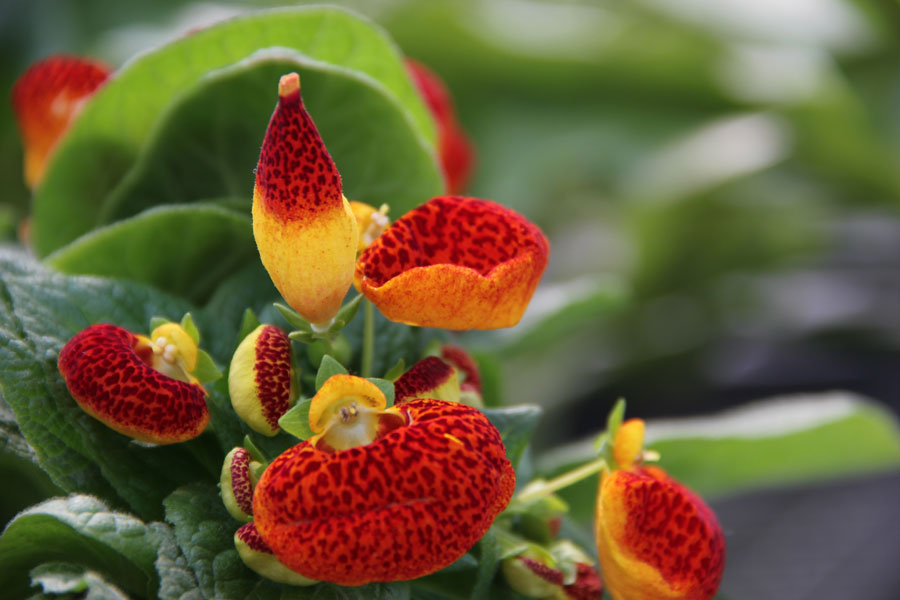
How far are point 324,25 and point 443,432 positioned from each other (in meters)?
0.30

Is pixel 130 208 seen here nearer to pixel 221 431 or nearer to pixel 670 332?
pixel 221 431

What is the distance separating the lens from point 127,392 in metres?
0.38

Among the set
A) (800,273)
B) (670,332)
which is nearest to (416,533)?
(670,332)

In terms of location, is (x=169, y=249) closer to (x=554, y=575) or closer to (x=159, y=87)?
(x=159, y=87)

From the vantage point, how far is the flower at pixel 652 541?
1.34 feet

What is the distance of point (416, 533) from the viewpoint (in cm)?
32

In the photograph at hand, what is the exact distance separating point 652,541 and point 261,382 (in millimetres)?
191

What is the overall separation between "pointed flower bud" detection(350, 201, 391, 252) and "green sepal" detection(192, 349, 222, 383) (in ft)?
0.28

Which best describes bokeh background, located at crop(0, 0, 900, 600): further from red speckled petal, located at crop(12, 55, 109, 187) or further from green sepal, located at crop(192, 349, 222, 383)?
green sepal, located at crop(192, 349, 222, 383)

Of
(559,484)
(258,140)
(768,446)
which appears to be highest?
(258,140)

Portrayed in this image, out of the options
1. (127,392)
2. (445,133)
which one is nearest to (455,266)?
(127,392)

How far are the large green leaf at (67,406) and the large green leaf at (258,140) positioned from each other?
0.36ft

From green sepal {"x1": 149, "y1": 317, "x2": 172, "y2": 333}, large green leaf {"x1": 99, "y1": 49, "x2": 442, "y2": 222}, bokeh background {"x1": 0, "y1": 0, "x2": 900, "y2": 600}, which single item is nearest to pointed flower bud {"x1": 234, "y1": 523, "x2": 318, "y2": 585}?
green sepal {"x1": 149, "y1": 317, "x2": 172, "y2": 333}

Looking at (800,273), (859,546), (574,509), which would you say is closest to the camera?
(574,509)
